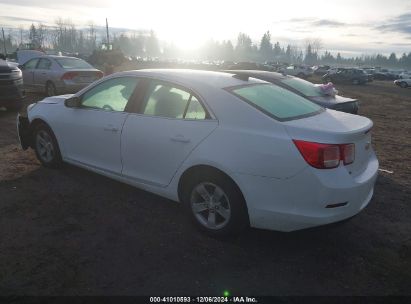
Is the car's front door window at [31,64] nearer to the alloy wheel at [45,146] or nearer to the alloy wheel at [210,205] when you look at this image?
the alloy wheel at [45,146]

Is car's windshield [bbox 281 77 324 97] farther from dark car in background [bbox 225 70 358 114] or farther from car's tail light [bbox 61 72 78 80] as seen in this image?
car's tail light [bbox 61 72 78 80]

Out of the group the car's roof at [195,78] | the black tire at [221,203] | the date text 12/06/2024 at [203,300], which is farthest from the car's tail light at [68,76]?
the date text 12/06/2024 at [203,300]

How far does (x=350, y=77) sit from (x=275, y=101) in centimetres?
3461

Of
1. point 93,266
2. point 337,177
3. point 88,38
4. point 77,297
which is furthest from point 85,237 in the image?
point 88,38

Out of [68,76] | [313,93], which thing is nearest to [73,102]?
[313,93]

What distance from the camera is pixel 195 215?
3.99 m

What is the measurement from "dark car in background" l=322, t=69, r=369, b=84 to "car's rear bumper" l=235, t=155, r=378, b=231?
3490 centimetres

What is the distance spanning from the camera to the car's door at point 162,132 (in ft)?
12.7

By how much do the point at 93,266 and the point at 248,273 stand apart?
1.35 metres

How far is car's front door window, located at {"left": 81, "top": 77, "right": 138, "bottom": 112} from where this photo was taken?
4.59 metres

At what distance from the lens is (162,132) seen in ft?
13.3

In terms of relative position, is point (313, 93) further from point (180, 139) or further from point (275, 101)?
point (180, 139)

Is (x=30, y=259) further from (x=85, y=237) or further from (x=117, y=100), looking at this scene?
(x=117, y=100)

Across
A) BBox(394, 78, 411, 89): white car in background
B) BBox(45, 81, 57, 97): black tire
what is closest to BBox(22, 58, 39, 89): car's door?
BBox(45, 81, 57, 97): black tire
